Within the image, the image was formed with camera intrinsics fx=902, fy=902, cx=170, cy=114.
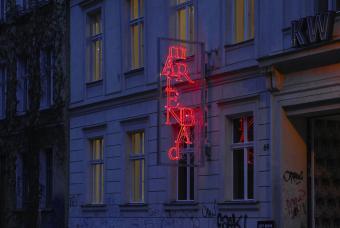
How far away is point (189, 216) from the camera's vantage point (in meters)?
22.2

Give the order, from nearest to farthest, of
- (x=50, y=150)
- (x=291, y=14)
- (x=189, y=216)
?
(x=291, y=14) < (x=189, y=216) < (x=50, y=150)

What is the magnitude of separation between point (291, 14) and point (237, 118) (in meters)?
3.25

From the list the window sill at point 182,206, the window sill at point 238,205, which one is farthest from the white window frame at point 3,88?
the window sill at point 238,205

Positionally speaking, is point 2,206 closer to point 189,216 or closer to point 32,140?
point 32,140

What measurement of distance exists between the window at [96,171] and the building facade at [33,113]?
1523mm

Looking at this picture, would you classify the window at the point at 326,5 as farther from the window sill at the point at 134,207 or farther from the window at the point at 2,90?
the window at the point at 2,90

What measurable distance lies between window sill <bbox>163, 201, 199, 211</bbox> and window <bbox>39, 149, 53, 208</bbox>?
8.00 m

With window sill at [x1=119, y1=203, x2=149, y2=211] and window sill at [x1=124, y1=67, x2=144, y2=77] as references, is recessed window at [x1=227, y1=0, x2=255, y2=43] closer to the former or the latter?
window sill at [x1=124, y1=67, x2=144, y2=77]

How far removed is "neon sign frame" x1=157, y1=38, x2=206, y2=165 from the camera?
21.7 metres

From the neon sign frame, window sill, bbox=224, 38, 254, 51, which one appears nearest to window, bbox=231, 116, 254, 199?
the neon sign frame

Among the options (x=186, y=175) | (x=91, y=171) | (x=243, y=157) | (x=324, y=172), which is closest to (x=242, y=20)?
(x=243, y=157)

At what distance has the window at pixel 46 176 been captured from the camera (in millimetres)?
30203

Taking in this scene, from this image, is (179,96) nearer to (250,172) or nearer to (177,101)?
(177,101)

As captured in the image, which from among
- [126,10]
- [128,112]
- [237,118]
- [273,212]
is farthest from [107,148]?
[273,212]
